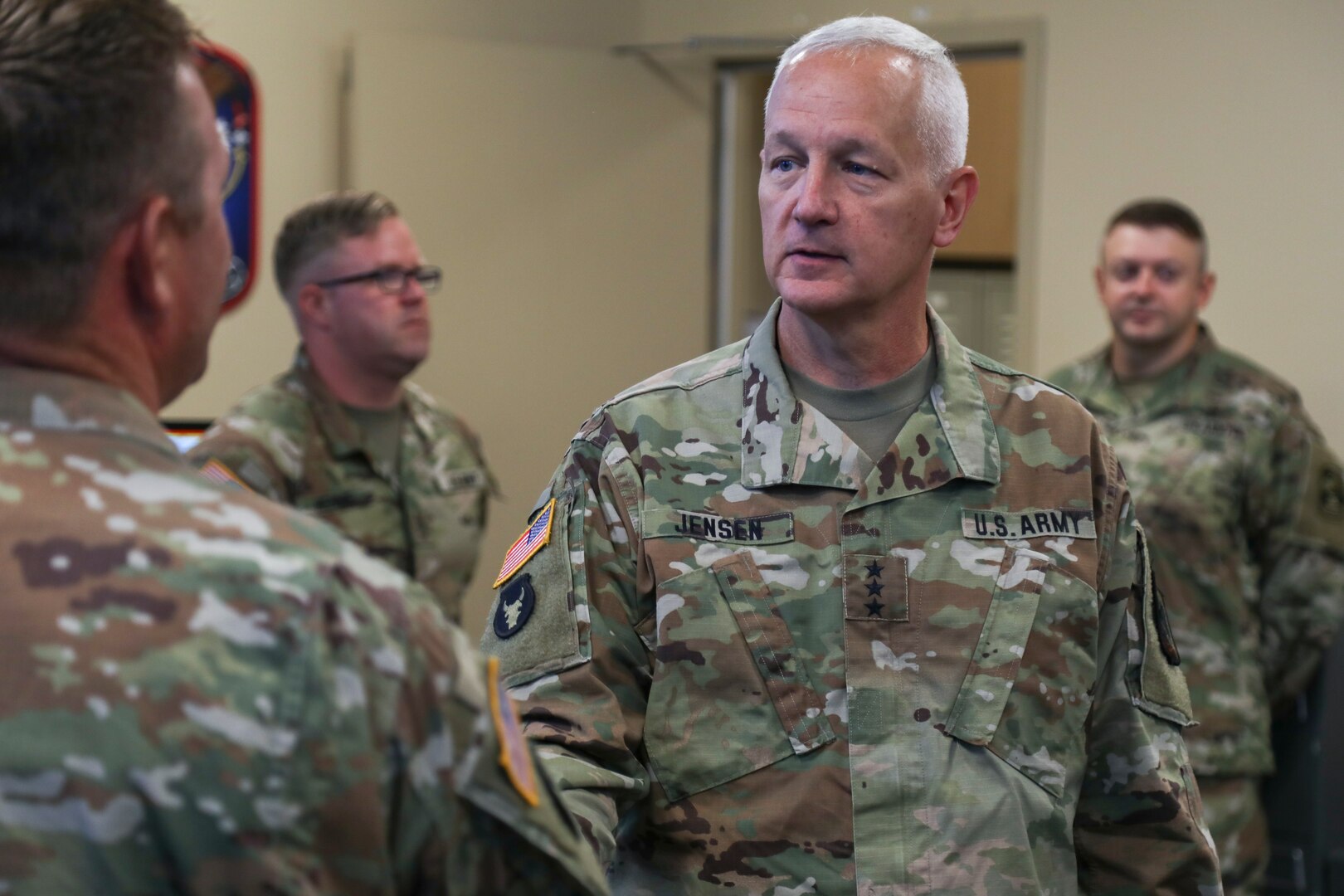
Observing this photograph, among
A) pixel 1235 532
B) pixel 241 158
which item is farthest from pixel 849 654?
pixel 241 158

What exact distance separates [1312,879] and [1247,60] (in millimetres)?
2265

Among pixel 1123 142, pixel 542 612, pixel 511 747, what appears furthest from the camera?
pixel 1123 142

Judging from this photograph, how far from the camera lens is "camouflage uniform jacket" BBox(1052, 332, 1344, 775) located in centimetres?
334

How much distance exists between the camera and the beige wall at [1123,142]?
4.05 m

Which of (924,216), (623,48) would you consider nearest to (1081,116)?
(623,48)

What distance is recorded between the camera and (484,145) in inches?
175

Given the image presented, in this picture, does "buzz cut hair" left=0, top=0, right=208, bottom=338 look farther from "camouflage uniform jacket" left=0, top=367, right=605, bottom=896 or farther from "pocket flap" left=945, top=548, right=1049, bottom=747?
"pocket flap" left=945, top=548, right=1049, bottom=747

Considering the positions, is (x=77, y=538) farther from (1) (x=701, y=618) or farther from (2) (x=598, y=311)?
(2) (x=598, y=311)

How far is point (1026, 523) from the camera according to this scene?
1.55m

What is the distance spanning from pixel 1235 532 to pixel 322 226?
7.38 ft

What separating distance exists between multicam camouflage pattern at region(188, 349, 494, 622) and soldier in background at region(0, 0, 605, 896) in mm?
2028

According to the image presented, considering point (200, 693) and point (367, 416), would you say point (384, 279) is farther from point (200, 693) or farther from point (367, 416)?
point (200, 693)

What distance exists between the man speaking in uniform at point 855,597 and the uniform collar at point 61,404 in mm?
619

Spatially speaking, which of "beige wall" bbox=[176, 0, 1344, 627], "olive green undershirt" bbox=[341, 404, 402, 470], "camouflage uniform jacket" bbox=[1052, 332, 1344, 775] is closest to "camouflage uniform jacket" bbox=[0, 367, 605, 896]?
"olive green undershirt" bbox=[341, 404, 402, 470]
